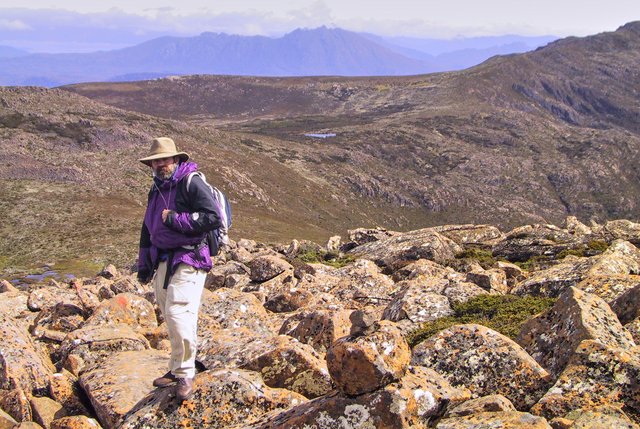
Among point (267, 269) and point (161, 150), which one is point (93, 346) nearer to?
point (161, 150)

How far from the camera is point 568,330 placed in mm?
9008

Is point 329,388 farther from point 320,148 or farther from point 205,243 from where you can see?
point 320,148

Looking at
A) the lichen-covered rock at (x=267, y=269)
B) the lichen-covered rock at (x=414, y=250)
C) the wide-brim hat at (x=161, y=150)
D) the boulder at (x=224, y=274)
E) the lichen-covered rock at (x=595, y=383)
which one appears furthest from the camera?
the lichen-covered rock at (x=414, y=250)

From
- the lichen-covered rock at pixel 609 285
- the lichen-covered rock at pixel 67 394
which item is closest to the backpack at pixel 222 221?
the lichen-covered rock at pixel 67 394

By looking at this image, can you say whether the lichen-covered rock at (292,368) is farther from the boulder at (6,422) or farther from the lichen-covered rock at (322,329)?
the boulder at (6,422)

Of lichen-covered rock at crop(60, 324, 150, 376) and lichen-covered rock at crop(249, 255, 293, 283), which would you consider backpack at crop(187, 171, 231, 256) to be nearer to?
lichen-covered rock at crop(60, 324, 150, 376)

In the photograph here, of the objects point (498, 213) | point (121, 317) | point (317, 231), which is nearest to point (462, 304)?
point (121, 317)


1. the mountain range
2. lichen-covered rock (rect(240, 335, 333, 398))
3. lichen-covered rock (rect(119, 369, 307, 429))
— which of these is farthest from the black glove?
the mountain range

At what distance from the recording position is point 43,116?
334 ft

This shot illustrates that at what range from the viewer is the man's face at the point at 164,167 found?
9586 millimetres

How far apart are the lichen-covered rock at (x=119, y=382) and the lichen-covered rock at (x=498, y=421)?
528 cm

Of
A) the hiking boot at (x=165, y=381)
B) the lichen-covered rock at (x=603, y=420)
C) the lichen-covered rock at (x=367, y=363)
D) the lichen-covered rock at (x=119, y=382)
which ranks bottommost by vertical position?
the lichen-covered rock at (x=119, y=382)

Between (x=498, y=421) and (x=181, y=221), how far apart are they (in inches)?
230

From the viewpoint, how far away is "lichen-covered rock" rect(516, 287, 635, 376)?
868 centimetres
